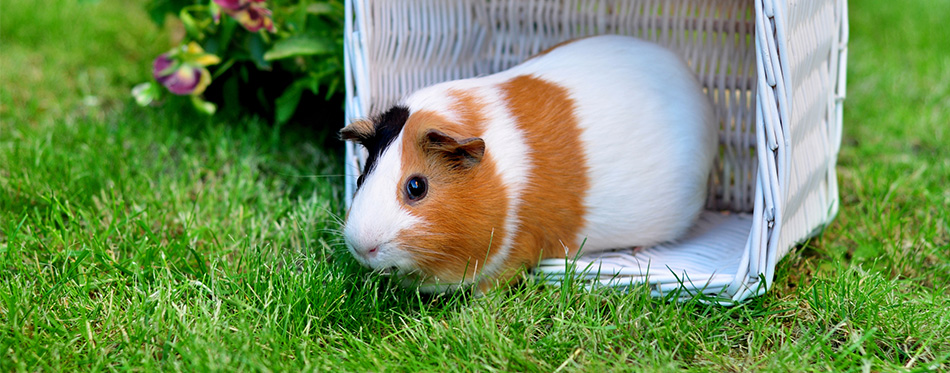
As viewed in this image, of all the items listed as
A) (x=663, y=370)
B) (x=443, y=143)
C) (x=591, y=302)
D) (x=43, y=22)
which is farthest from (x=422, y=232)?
(x=43, y=22)

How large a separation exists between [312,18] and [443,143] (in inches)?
54.9

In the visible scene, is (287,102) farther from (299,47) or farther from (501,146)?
(501,146)

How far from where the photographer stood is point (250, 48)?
3049mm

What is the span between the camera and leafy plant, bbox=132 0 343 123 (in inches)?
113

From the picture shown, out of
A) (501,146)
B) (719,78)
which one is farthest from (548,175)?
(719,78)


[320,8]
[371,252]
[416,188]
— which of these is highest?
[320,8]

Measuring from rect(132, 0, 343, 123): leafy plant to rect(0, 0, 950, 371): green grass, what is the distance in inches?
7.8

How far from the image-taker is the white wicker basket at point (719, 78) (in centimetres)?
195

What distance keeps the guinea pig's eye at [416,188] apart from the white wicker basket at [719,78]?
0.43m

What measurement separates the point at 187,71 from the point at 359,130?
1.26 metres

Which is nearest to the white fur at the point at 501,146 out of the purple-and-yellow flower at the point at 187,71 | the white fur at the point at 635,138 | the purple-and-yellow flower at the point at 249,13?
the white fur at the point at 635,138

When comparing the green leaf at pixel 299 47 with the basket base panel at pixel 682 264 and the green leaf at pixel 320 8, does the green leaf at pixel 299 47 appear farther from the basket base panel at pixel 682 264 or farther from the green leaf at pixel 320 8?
the basket base panel at pixel 682 264

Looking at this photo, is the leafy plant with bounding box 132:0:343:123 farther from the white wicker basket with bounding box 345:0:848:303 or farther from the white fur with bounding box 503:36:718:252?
the white fur with bounding box 503:36:718:252

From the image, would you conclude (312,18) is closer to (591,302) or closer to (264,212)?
(264,212)
